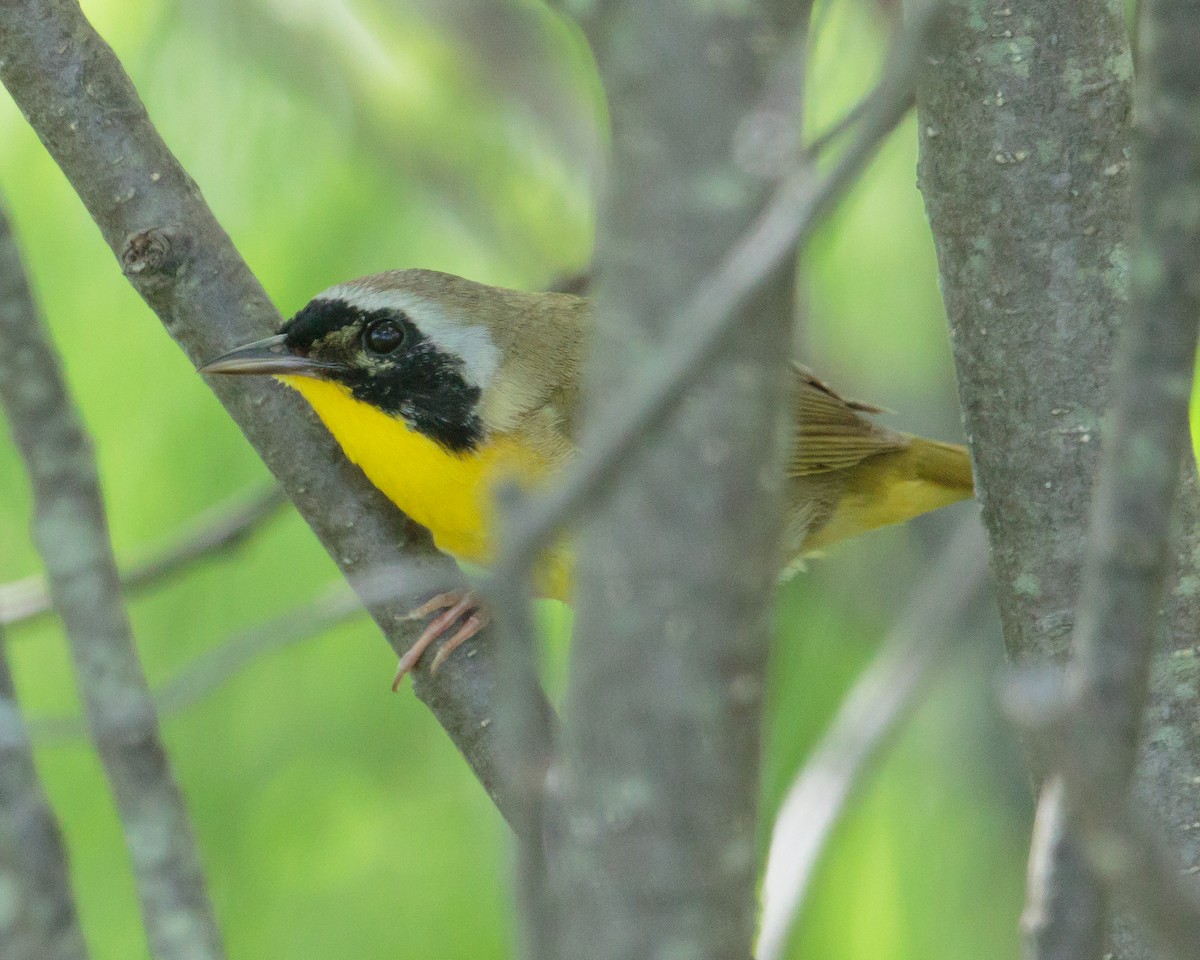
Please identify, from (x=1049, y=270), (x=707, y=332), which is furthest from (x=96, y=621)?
(x=1049, y=270)

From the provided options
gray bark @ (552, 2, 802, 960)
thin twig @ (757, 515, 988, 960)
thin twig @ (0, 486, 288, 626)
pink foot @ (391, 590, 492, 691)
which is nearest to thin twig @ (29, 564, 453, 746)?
gray bark @ (552, 2, 802, 960)

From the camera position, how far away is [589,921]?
3.80 feet

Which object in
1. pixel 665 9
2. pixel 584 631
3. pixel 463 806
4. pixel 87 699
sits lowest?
pixel 463 806

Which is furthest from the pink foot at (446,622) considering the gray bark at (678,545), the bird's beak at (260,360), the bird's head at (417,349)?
the gray bark at (678,545)

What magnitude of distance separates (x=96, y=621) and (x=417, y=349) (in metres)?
1.62

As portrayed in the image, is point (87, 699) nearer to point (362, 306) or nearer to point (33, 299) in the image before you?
point (33, 299)

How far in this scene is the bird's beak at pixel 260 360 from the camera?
2473mm

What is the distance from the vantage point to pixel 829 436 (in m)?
3.75

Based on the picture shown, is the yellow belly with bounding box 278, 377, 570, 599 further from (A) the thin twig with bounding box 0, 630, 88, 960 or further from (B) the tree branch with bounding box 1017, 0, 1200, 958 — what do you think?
(B) the tree branch with bounding box 1017, 0, 1200, 958

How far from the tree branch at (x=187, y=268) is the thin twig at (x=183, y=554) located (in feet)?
1.70

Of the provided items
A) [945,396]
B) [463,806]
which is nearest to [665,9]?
[463,806]

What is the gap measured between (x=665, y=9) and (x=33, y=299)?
1066mm

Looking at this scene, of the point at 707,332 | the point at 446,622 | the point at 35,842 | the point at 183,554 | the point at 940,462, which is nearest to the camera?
the point at 707,332

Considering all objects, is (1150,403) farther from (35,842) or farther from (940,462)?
(940,462)
